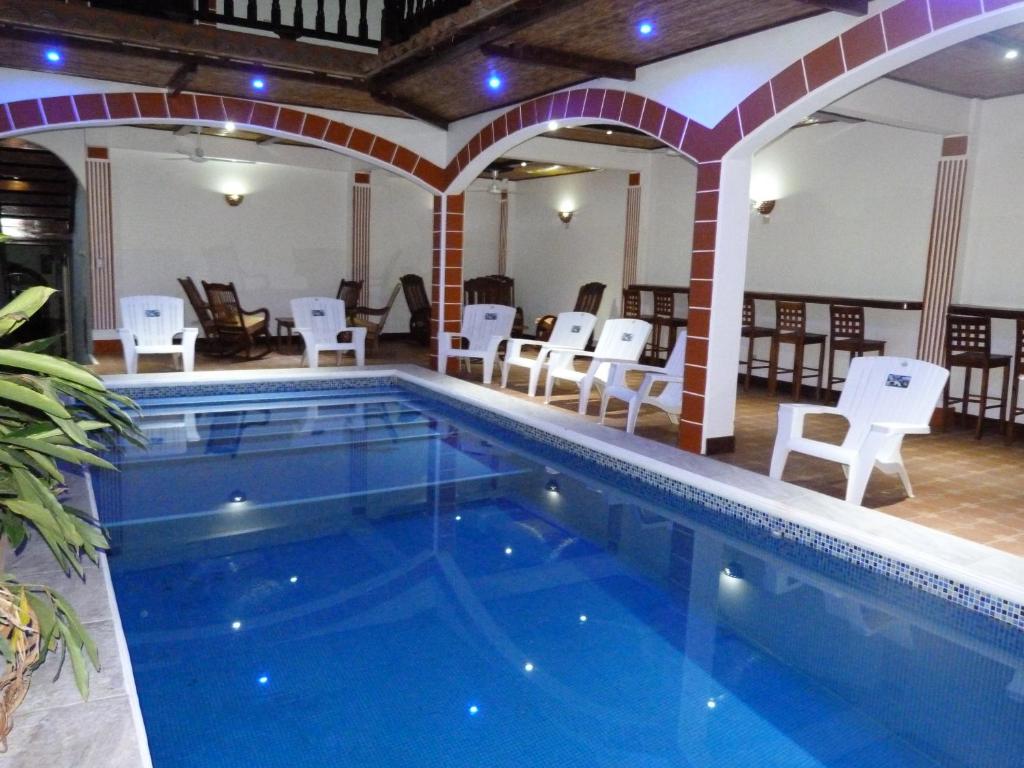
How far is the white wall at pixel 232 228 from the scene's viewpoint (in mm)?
11148

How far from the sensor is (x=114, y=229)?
1062cm

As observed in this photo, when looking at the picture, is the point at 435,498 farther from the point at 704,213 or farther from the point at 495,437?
the point at 704,213

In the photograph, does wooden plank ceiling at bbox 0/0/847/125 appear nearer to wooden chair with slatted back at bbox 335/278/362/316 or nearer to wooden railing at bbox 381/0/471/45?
wooden railing at bbox 381/0/471/45

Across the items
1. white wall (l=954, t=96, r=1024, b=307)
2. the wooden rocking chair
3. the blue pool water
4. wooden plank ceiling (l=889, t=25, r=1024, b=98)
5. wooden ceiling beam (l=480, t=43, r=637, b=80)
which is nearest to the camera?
the blue pool water

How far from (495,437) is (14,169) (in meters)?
7.77

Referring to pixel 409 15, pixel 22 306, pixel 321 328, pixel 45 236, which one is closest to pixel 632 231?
pixel 321 328

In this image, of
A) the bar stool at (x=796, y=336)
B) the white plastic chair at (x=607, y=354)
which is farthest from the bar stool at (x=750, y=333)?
the white plastic chair at (x=607, y=354)

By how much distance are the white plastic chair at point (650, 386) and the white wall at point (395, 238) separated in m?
7.01

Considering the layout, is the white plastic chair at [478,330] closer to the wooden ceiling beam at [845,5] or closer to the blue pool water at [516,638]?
the blue pool water at [516,638]

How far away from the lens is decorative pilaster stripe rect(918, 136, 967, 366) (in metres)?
7.31

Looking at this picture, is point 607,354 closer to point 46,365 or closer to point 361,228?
point 46,365

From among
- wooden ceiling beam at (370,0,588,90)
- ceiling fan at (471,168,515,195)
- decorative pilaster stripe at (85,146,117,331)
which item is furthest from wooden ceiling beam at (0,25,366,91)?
ceiling fan at (471,168,515,195)

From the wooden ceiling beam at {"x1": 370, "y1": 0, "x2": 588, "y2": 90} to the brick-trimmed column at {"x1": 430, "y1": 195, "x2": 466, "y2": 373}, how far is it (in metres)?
2.30

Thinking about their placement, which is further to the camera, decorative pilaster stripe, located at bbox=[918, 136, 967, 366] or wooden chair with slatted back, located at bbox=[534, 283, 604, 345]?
wooden chair with slatted back, located at bbox=[534, 283, 604, 345]
